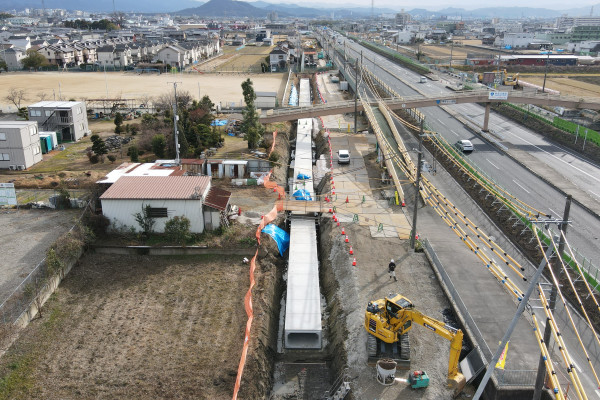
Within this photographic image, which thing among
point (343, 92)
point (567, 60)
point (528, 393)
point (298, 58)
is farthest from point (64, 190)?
point (567, 60)

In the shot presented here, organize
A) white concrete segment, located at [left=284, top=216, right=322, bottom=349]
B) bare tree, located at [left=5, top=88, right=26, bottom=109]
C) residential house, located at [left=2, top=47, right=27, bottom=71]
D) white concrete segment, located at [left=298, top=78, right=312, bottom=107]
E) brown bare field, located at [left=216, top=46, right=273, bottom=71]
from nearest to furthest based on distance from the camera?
white concrete segment, located at [left=284, top=216, right=322, bottom=349]
bare tree, located at [left=5, top=88, right=26, bottom=109]
white concrete segment, located at [left=298, top=78, right=312, bottom=107]
residential house, located at [left=2, top=47, right=27, bottom=71]
brown bare field, located at [left=216, top=46, right=273, bottom=71]

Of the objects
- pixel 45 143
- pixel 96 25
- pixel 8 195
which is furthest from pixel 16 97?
pixel 96 25

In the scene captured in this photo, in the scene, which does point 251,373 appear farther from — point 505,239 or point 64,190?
point 64,190

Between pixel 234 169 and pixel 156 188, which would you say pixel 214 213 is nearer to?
pixel 156 188

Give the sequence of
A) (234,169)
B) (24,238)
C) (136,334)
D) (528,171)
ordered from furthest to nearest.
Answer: (528,171)
(234,169)
(24,238)
(136,334)

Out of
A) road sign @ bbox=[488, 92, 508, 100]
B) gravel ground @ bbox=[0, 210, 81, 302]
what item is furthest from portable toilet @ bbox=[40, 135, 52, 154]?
road sign @ bbox=[488, 92, 508, 100]

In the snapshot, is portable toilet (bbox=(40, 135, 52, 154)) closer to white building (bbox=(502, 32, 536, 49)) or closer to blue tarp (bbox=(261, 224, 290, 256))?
blue tarp (bbox=(261, 224, 290, 256))

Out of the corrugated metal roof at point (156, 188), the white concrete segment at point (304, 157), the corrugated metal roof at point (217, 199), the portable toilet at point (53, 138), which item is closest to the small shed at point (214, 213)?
the corrugated metal roof at point (217, 199)
